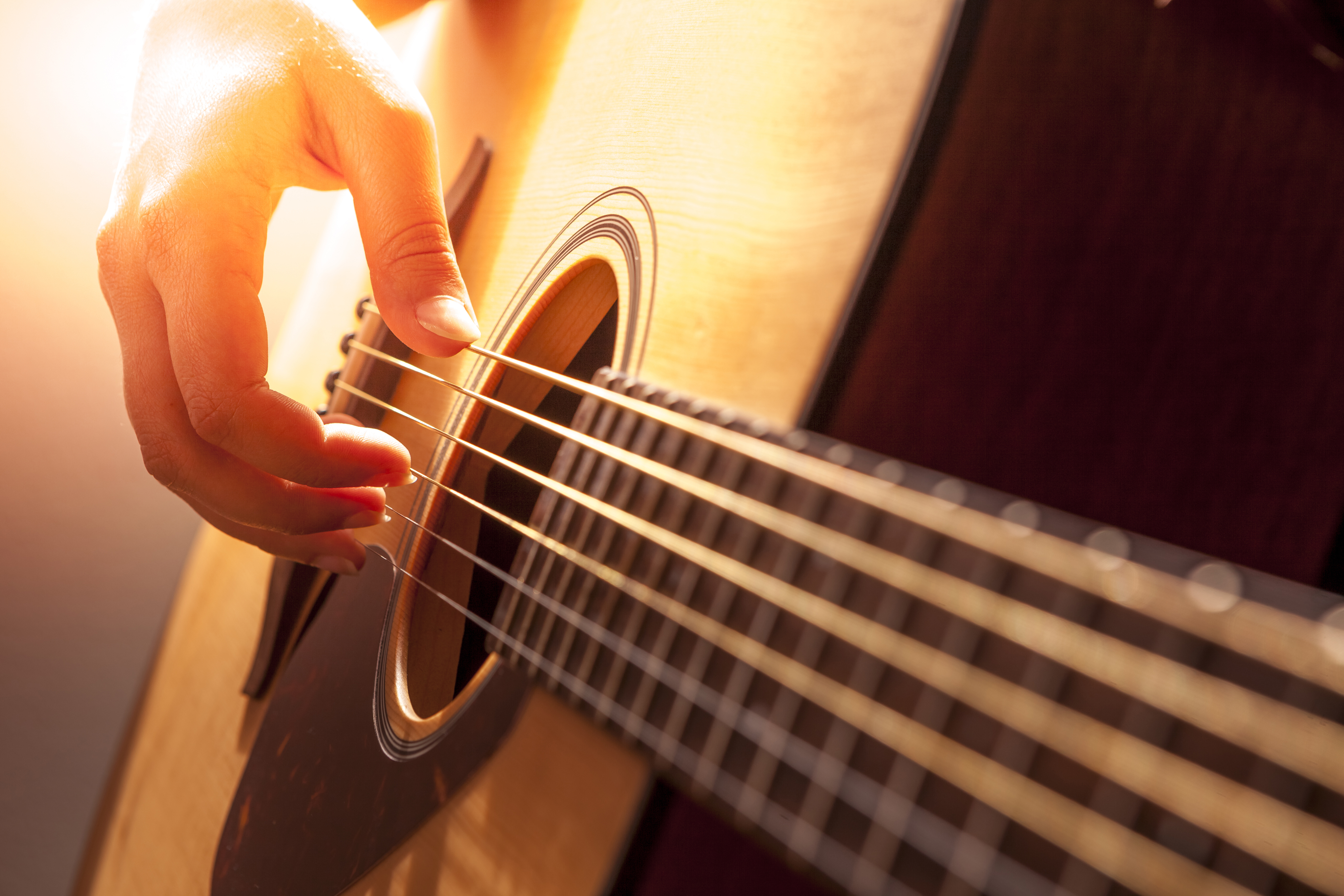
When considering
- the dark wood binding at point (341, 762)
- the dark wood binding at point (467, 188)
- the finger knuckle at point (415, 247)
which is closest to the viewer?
the dark wood binding at point (341, 762)

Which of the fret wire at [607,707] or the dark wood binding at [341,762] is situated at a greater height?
the fret wire at [607,707]

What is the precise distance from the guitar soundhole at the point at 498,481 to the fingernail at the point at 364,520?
0.09m

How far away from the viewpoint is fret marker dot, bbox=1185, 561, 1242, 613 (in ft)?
0.75

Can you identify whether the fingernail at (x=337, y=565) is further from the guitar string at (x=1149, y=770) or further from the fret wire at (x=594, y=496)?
the guitar string at (x=1149, y=770)

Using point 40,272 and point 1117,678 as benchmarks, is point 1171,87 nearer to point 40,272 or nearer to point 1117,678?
point 1117,678

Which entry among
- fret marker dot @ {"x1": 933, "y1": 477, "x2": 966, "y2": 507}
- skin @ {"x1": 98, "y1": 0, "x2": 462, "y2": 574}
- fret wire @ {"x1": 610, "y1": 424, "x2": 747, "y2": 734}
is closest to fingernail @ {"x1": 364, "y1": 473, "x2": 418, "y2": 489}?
skin @ {"x1": 98, "y1": 0, "x2": 462, "y2": 574}

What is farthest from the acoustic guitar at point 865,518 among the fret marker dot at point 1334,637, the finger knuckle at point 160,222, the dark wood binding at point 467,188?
the finger knuckle at point 160,222

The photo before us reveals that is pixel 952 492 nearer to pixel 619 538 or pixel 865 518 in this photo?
pixel 865 518

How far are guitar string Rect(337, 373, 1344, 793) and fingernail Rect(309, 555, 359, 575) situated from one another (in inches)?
16.7

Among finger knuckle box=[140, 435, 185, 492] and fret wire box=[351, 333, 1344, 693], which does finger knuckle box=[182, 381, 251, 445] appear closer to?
finger knuckle box=[140, 435, 185, 492]

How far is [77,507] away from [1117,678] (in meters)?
1.22

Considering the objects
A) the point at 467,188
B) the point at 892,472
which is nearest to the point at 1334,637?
the point at 892,472

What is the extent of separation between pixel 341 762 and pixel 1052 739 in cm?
50

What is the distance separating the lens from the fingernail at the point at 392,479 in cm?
60
